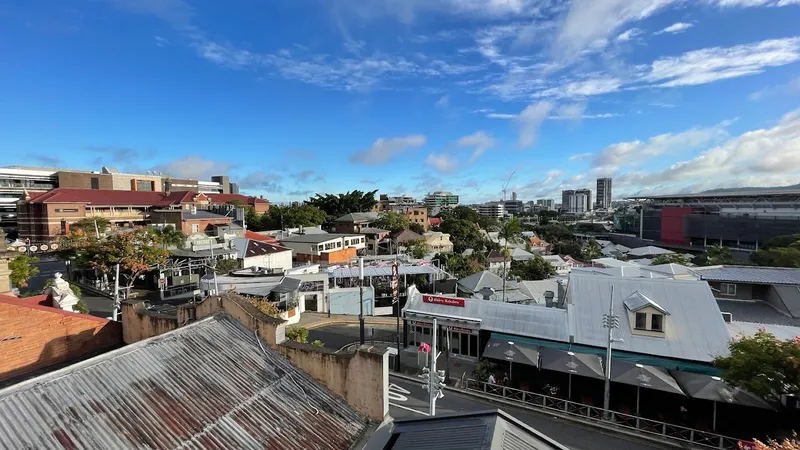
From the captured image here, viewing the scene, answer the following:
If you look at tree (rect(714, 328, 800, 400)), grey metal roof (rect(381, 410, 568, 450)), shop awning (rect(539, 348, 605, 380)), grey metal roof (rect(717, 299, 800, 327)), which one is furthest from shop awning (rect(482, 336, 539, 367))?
grey metal roof (rect(717, 299, 800, 327))

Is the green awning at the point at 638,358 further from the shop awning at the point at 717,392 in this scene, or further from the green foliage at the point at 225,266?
the green foliage at the point at 225,266

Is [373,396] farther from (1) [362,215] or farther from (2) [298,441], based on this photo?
(1) [362,215]

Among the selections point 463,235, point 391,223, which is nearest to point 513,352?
point 391,223

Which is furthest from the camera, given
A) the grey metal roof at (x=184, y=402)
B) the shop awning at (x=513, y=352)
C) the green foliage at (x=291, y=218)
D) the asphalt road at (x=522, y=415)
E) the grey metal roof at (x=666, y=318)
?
the green foliage at (x=291, y=218)

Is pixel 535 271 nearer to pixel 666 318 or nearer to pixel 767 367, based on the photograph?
pixel 666 318

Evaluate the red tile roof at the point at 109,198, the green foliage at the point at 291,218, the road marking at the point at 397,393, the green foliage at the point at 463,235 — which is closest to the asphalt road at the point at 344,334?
the road marking at the point at 397,393

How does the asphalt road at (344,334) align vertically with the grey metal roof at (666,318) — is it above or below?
below
